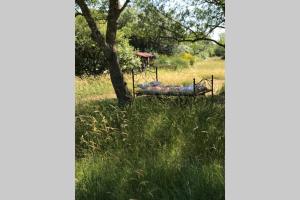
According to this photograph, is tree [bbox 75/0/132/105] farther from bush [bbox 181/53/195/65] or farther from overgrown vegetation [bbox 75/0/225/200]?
bush [bbox 181/53/195/65]

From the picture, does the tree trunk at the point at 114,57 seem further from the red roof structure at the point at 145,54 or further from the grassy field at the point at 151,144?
the red roof structure at the point at 145,54

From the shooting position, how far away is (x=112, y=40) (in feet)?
18.1

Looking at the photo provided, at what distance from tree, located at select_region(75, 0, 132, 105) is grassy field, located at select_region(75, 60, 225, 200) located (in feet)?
0.30

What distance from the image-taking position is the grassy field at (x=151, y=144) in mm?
4836

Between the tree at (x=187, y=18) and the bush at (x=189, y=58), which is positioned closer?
the tree at (x=187, y=18)

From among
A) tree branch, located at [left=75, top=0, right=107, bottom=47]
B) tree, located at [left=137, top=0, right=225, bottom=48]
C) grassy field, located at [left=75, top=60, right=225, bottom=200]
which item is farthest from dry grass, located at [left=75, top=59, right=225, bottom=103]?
tree branch, located at [left=75, top=0, right=107, bottom=47]

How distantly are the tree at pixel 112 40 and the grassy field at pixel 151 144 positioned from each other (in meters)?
0.09

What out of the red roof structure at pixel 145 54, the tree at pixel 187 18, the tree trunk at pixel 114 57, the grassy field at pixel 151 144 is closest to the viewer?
the grassy field at pixel 151 144

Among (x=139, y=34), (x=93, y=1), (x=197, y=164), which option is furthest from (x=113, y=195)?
(x=93, y=1)

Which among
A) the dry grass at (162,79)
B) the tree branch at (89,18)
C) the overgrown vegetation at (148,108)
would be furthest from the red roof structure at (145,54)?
the tree branch at (89,18)

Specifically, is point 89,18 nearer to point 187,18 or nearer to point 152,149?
point 187,18

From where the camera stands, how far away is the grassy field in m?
4.84

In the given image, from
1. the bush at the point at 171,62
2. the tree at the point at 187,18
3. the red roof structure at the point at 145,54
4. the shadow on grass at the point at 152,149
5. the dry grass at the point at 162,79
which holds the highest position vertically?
the tree at the point at 187,18
